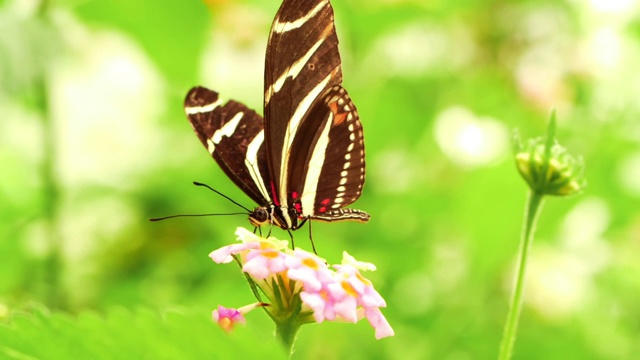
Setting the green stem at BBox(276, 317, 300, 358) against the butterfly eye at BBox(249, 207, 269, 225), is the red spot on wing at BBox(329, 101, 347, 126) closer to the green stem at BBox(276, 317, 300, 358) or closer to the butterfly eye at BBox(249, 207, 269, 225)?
the butterfly eye at BBox(249, 207, 269, 225)

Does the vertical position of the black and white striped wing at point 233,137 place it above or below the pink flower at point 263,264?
above

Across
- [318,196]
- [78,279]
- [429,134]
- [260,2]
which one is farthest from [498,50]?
[318,196]

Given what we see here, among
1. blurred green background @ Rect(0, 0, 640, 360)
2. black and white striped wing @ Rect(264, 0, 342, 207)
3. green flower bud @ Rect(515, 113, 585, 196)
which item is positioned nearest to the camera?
green flower bud @ Rect(515, 113, 585, 196)

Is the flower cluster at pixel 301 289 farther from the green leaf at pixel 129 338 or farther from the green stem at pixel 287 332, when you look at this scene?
the green leaf at pixel 129 338

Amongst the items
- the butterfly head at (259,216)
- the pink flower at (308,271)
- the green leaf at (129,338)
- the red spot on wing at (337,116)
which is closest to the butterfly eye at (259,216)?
the butterfly head at (259,216)

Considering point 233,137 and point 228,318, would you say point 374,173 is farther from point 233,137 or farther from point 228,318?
point 228,318

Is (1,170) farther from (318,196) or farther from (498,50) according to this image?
(498,50)

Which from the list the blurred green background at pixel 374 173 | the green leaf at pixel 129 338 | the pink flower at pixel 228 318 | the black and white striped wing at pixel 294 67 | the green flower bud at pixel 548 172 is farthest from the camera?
the blurred green background at pixel 374 173

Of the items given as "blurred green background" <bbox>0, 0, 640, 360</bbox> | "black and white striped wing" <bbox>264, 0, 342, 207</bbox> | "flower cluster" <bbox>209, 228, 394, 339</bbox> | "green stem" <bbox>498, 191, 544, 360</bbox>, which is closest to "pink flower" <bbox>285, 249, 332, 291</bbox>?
"flower cluster" <bbox>209, 228, 394, 339</bbox>
